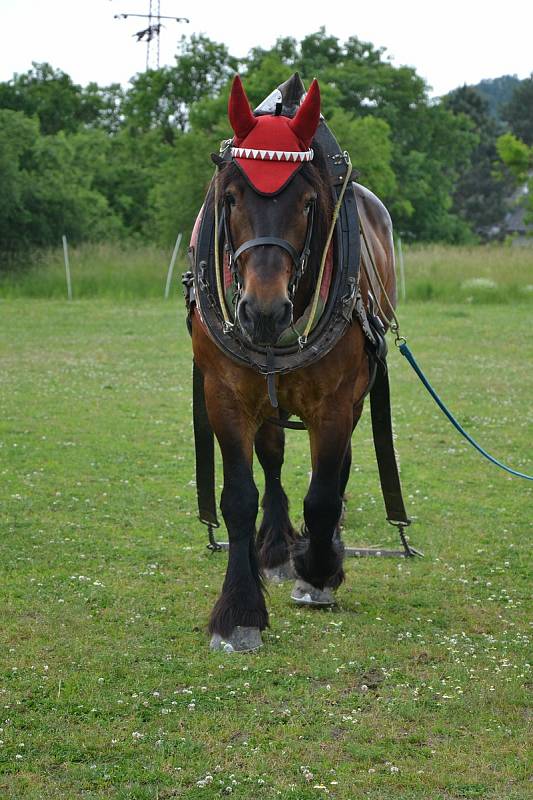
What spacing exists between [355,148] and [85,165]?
39.0 feet

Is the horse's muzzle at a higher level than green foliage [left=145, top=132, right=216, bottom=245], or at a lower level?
lower

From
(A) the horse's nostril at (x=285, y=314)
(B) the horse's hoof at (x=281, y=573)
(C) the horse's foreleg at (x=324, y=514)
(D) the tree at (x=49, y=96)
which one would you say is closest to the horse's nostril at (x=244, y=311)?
(A) the horse's nostril at (x=285, y=314)

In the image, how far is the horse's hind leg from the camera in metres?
6.02

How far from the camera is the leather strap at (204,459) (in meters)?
5.91

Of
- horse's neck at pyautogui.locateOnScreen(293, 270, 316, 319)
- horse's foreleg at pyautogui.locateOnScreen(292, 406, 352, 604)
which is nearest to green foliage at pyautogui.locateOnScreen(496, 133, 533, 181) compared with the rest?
horse's foreleg at pyautogui.locateOnScreen(292, 406, 352, 604)

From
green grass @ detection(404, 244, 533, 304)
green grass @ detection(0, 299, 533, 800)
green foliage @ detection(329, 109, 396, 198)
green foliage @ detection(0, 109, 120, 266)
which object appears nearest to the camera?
green grass @ detection(0, 299, 533, 800)

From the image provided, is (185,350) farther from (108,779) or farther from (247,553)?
(108,779)

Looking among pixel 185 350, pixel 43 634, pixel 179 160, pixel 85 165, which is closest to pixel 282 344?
pixel 43 634

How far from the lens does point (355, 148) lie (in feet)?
113

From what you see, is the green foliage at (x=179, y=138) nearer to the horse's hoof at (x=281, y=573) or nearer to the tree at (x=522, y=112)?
the tree at (x=522, y=112)

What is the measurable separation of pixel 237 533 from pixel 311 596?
25.5 inches

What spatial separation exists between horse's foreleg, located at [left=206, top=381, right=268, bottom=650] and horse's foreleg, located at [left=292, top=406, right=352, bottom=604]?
31 centimetres

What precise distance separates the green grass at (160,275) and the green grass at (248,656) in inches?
640

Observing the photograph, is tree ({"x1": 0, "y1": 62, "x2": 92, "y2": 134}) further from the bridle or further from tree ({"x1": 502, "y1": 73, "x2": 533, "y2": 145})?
the bridle
